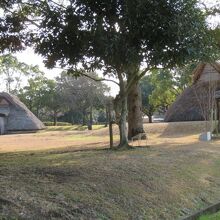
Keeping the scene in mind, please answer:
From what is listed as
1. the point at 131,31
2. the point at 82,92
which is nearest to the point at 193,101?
the point at 82,92

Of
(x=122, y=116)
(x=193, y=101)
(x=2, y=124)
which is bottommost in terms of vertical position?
(x=122, y=116)

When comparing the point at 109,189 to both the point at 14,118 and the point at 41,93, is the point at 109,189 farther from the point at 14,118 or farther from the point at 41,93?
the point at 41,93

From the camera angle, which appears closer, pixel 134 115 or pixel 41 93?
pixel 134 115

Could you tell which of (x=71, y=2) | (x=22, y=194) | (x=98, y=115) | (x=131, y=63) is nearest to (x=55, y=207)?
(x=22, y=194)

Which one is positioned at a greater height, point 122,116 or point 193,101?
point 193,101

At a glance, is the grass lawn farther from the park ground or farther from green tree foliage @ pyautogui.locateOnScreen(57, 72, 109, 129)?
green tree foliage @ pyautogui.locateOnScreen(57, 72, 109, 129)

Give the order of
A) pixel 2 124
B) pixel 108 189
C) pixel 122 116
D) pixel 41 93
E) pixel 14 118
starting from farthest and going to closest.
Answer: pixel 41 93 < pixel 14 118 < pixel 2 124 < pixel 122 116 < pixel 108 189

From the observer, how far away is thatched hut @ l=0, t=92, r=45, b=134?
42.3 m

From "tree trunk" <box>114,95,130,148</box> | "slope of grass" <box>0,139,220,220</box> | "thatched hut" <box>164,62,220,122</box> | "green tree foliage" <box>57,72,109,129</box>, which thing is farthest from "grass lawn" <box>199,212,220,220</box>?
"green tree foliage" <box>57,72,109,129</box>

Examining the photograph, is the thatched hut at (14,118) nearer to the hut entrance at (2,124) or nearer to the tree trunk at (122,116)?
the hut entrance at (2,124)

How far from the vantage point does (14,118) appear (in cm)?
4297

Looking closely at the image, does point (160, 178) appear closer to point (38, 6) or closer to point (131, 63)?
point (131, 63)

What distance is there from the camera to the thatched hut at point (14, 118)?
42.3 m

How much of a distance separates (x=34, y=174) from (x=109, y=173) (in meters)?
1.57
